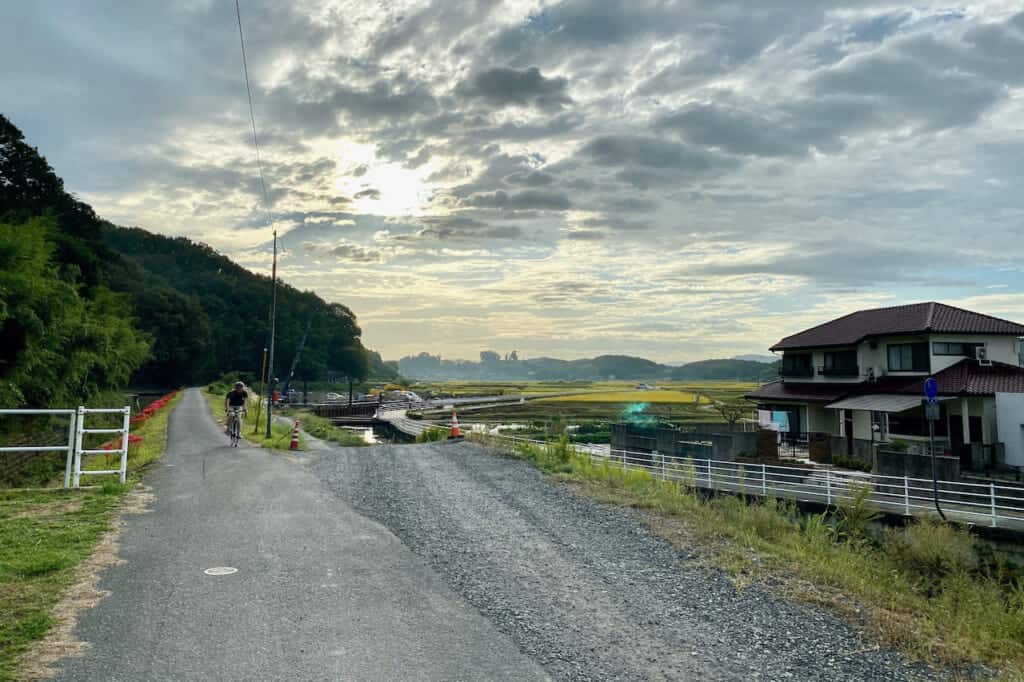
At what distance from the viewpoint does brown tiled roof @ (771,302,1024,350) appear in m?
27.0

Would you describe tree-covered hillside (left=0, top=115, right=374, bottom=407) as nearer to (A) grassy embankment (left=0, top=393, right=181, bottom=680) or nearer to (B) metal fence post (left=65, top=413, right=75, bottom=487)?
(B) metal fence post (left=65, top=413, right=75, bottom=487)

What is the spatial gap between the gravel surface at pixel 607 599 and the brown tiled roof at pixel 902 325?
25.3 metres

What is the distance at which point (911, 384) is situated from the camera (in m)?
27.4

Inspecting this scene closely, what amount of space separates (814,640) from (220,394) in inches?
2496

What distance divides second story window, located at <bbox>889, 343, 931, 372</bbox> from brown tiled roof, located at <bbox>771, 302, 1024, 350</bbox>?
99 centimetres

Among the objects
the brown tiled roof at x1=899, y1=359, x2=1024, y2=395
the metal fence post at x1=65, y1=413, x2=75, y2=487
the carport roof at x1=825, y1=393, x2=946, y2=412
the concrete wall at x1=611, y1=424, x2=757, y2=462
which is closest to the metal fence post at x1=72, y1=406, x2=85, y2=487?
the metal fence post at x1=65, y1=413, x2=75, y2=487

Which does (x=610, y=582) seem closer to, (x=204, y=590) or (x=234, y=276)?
(x=204, y=590)

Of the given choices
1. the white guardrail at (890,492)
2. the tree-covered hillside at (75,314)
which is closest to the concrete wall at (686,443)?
the white guardrail at (890,492)

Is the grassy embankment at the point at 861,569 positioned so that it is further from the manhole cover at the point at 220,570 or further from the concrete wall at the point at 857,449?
the concrete wall at the point at 857,449

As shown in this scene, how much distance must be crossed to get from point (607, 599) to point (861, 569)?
3599 millimetres

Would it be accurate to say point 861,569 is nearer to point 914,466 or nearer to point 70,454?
point 70,454

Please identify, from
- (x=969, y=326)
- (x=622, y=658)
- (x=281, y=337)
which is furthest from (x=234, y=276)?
(x=622, y=658)

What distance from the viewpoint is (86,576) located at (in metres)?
5.88

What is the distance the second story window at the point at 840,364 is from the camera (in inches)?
1234
